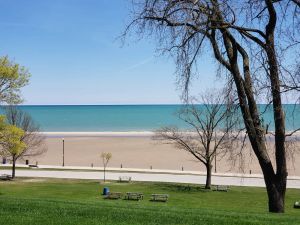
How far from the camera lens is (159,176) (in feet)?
134

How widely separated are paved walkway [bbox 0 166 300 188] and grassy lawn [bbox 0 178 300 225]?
355 centimetres

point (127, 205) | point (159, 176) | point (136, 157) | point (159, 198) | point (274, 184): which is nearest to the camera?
point (274, 184)

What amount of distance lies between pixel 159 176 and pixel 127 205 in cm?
2838

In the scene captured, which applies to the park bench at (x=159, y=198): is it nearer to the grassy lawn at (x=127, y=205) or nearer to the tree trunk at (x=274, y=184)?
the grassy lawn at (x=127, y=205)

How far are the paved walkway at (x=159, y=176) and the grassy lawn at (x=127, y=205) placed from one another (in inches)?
140

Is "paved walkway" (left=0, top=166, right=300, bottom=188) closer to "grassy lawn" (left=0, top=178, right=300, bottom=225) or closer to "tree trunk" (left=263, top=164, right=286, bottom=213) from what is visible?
"grassy lawn" (left=0, top=178, right=300, bottom=225)

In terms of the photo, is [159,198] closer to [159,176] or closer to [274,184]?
[159,176]

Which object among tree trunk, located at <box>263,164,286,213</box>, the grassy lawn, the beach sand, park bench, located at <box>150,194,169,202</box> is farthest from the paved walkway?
tree trunk, located at <box>263,164,286,213</box>

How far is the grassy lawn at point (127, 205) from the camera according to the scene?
27.8 feet

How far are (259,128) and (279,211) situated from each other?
2231 millimetres

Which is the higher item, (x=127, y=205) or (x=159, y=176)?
(x=127, y=205)

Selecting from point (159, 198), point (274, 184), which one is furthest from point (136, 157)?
point (274, 184)

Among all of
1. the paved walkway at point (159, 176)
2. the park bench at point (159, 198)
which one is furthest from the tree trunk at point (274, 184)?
the paved walkway at point (159, 176)

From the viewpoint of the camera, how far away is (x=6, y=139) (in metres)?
24.3
